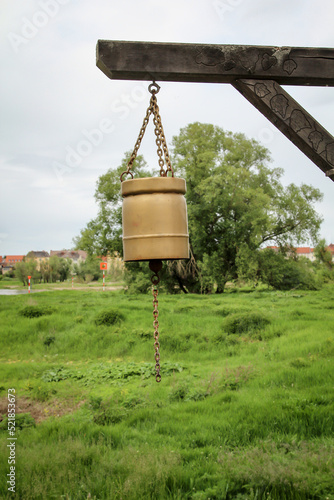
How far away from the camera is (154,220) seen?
11.0 ft

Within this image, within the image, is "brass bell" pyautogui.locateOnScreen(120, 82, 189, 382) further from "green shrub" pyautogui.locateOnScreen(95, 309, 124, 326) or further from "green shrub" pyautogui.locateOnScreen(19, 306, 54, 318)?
"green shrub" pyautogui.locateOnScreen(19, 306, 54, 318)

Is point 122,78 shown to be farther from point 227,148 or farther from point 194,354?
point 227,148

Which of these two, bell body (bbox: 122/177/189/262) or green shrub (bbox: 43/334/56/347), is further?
green shrub (bbox: 43/334/56/347)

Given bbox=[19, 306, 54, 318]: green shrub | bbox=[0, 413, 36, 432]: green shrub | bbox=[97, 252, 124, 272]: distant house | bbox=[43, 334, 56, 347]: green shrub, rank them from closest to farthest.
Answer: bbox=[0, 413, 36, 432]: green shrub
bbox=[43, 334, 56, 347]: green shrub
bbox=[19, 306, 54, 318]: green shrub
bbox=[97, 252, 124, 272]: distant house

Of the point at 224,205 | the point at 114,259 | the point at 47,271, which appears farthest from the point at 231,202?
the point at 47,271

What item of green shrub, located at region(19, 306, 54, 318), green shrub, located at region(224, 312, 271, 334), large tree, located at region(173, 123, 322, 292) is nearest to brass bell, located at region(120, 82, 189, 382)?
green shrub, located at region(224, 312, 271, 334)

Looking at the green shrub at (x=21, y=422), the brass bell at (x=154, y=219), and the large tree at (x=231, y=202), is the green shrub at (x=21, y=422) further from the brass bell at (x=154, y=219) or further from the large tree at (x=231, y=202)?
the large tree at (x=231, y=202)

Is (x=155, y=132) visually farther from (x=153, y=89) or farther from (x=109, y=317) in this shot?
(x=109, y=317)

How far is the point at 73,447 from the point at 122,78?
3.81 metres

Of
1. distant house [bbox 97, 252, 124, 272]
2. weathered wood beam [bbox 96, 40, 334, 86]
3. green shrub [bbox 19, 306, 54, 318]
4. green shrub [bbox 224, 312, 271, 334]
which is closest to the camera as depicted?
weathered wood beam [bbox 96, 40, 334, 86]

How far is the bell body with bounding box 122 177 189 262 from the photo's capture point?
3334mm

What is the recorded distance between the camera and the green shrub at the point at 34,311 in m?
14.4

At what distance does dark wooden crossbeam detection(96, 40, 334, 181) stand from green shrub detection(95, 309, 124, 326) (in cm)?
1020

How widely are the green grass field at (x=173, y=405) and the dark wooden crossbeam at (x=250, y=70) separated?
9.46 feet
